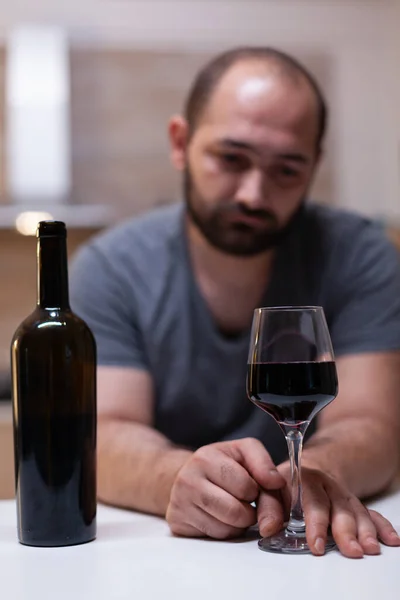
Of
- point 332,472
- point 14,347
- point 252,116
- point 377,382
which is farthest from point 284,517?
point 252,116

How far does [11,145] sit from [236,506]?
257 centimetres

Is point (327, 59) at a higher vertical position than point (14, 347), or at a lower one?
higher

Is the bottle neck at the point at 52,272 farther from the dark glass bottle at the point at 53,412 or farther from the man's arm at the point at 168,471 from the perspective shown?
the man's arm at the point at 168,471

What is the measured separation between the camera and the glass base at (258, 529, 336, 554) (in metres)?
0.84

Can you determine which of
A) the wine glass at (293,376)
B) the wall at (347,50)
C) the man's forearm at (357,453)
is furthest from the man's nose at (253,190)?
the wall at (347,50)

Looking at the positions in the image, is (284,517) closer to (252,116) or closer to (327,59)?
(252,116)

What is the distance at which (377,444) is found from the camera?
50.1 inches

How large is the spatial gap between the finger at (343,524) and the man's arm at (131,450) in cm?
23

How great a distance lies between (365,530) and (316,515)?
48mm

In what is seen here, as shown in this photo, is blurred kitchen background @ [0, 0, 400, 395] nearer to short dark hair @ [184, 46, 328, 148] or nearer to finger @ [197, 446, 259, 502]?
short dark hair @ [184, 46, 328, 148]

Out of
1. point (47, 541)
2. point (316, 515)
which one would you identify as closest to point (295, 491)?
point (316, 515)

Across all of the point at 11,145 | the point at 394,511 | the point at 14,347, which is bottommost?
the point at 394,511

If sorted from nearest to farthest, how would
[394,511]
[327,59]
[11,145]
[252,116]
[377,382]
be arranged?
[394,511] → [377,382] → [252,116] → [11,145] → [327,59]

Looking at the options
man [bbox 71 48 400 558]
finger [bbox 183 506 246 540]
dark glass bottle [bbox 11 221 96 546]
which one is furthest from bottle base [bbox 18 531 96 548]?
man [bbox 71 48 400 558]
